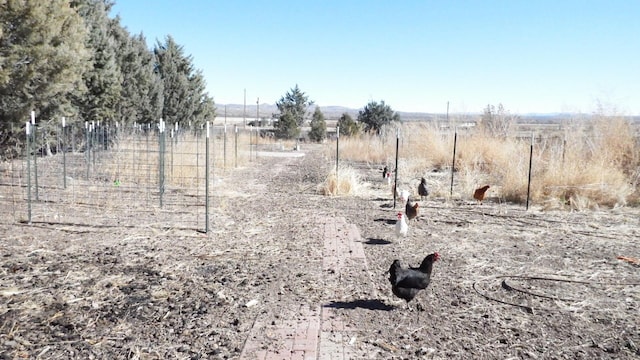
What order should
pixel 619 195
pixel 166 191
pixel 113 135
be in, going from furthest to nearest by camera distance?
pixel 113 135
pixel 166 191
pixel 619 195

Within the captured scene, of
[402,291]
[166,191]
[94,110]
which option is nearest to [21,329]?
[402,291]

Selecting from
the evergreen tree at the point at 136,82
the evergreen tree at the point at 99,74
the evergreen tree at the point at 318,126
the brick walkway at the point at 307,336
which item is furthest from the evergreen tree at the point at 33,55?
the evergreen tree at the point at 318,126

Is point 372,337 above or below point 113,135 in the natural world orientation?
below

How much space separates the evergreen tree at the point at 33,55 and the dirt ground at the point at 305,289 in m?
4.68

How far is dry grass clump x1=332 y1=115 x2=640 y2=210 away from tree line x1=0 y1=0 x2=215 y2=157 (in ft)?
28.5

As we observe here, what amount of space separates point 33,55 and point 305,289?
28.2 feet

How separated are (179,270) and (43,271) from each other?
1299 millimetres

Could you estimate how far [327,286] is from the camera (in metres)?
4.82

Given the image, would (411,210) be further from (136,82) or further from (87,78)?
(136,82)

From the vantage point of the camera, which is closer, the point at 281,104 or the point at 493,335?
the point at 493,335

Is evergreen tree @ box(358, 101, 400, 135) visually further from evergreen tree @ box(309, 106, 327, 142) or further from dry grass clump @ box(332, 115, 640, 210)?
dry grass clump @ box(332, 115, 640, 210)

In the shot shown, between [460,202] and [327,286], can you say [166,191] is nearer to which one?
[460,202]

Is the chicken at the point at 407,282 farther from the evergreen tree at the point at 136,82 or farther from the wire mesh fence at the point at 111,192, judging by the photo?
the evergreen tree at the point at 136,82

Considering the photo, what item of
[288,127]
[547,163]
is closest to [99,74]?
[547,163]
